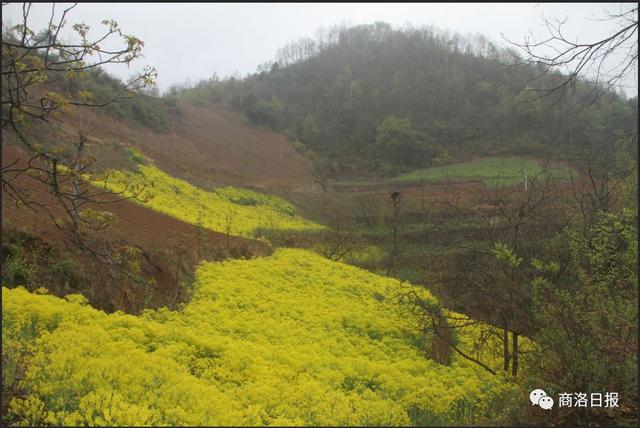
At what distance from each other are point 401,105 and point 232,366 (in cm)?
7060

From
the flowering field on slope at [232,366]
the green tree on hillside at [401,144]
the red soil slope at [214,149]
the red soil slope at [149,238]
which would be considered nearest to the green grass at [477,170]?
the green tree on hillside at [401,144]

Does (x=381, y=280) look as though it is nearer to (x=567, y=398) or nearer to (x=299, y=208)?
(x=567, y=398)

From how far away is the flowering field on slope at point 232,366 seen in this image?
566cm

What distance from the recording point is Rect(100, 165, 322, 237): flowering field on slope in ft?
69.5

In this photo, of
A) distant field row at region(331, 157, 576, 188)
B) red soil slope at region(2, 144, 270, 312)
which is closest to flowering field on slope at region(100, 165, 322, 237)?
red soil slope at region(2, 144, 270, 312)

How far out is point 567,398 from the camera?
228 inches

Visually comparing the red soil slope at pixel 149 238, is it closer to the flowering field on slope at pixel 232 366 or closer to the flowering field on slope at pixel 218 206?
the flowering field on slope at pixel 232 366

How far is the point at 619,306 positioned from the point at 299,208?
100 ft

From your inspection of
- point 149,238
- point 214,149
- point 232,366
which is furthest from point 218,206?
point 214,149

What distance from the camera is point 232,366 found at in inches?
307

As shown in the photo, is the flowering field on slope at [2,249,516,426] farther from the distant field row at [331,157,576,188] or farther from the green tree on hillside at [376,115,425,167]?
the green tree on hillside at [376,115,425,167]

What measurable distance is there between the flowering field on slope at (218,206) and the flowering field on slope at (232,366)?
739cm

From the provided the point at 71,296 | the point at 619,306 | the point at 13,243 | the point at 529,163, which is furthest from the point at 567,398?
the point at 529,163

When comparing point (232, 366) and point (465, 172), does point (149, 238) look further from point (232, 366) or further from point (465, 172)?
point (465, 172)
